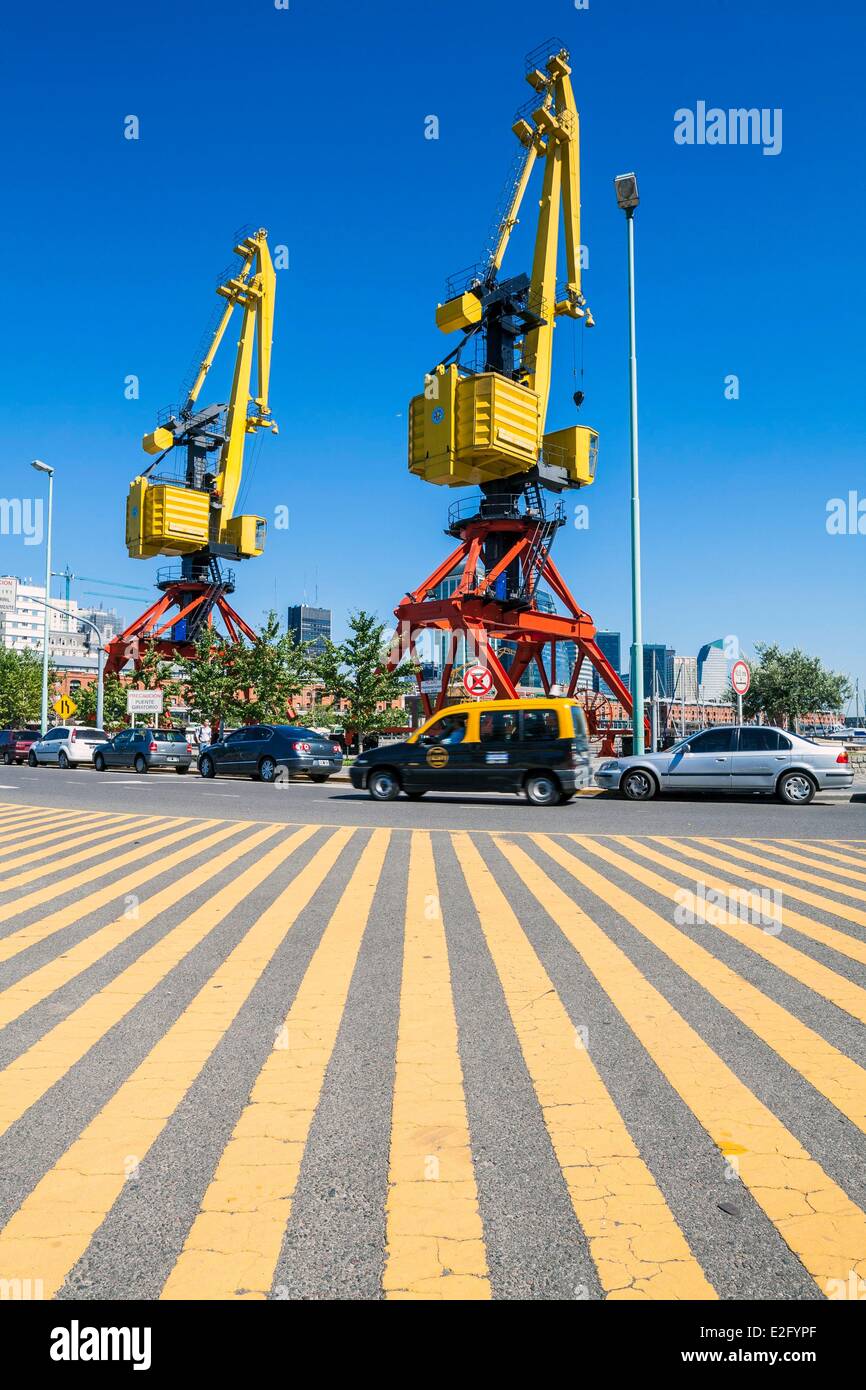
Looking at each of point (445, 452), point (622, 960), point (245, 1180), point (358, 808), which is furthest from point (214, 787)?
point (245, 1180)

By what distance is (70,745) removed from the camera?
3306 centimetres

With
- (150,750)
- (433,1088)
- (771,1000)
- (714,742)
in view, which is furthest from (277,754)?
(433,1088)

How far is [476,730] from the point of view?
17.4m

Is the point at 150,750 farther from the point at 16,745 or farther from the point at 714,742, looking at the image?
the point at 16,745

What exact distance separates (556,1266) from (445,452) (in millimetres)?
30657

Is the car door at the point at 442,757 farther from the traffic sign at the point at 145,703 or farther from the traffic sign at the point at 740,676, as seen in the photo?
the traffic sign at the point at 145,703

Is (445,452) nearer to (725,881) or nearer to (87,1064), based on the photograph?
(725,881)

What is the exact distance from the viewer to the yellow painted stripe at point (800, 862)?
8242mm

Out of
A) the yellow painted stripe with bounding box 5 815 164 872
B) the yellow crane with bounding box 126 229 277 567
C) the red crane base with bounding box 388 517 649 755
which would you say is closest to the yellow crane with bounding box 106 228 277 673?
the yellow crane with bounding box 126 229 277 567

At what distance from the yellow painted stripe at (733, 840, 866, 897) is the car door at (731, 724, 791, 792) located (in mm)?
6547

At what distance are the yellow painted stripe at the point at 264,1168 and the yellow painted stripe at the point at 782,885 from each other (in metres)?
4.16

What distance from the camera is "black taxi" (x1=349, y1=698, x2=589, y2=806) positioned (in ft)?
55.6

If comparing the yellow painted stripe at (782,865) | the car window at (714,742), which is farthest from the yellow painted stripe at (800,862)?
the car window at (714,742)

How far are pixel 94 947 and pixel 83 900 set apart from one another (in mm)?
1638
